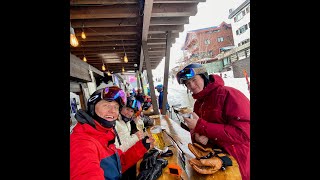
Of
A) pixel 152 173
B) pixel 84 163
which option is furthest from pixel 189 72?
pixel 84 163

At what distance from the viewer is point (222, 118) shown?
2.19 metres

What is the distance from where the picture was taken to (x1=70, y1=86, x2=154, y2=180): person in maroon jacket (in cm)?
134

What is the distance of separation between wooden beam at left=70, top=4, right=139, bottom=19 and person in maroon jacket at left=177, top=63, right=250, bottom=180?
105 inches

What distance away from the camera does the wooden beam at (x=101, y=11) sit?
13.1 ft

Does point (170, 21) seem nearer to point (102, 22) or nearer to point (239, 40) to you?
point (102, 22)

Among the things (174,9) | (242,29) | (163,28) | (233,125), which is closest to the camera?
(233,125)

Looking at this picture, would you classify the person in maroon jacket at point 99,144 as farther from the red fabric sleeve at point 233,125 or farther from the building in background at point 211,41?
the building in background at point 211,41

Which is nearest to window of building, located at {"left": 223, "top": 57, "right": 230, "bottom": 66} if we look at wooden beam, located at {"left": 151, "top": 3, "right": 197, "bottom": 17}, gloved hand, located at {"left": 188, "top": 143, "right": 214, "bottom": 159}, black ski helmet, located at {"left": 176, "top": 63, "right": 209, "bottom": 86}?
wooden beam, located at {"left": 151, "top": 3, "right": 197, "bottom": 17}

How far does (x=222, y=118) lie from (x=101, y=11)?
Result: 12.9 ft
